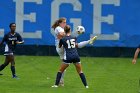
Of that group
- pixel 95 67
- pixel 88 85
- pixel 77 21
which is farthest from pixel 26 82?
pixel 77 21

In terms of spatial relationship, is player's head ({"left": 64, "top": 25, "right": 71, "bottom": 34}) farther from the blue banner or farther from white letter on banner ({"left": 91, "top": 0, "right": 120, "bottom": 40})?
white letter on banner ({"left": 91, "top": 0, "right": 120, "bottom": 40})

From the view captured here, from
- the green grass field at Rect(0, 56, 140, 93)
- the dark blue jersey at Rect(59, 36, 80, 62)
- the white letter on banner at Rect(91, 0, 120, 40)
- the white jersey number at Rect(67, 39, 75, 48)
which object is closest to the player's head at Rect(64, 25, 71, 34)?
the dark blue jersey at Rect(59, 36, 80, 62)

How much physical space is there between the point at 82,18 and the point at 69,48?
12.4 metres

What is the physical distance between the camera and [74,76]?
1891cm

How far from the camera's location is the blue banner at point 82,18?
2739 cm

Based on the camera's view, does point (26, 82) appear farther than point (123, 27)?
No

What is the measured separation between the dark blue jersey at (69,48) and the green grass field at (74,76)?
886 mm

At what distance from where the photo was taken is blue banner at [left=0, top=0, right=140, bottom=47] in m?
27.4

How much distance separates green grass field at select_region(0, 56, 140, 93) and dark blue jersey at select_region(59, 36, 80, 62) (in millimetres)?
886

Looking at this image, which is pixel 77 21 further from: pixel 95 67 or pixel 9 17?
pixel 95 67

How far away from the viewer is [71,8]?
90.3 feet

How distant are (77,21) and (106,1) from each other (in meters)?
1.81

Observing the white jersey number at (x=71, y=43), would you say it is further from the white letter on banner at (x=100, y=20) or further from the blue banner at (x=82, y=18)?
the white letter on banner at (x=100, y=20)

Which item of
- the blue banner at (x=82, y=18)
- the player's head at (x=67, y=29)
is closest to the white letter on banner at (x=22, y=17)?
the blue banner at (x=82, y=18)
